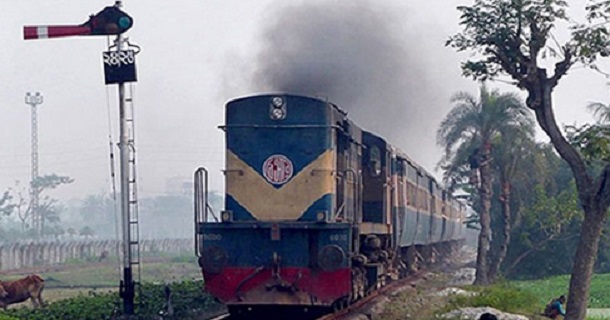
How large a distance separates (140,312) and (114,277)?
23.6 meters

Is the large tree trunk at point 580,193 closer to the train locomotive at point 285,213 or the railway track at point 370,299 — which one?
the train locomotive at point 285,213

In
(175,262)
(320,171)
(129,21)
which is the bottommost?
(175,262)

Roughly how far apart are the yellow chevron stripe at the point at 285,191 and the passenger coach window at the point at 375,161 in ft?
10.5

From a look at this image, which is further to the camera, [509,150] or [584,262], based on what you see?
[509,150]

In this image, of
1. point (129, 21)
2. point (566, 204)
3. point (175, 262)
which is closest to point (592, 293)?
point (566, 204)

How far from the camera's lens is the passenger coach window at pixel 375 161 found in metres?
20.3

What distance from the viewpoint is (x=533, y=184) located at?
38.7 metres

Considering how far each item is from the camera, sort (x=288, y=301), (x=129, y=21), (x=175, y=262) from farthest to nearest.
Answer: (x=175, y=262)
(x=129, y=21)
(x=288, y=301)

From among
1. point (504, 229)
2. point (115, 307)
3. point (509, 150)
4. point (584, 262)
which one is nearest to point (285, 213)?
point (115, 307)

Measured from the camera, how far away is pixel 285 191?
17.2 metres

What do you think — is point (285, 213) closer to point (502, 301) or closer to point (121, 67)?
point (121, 67)

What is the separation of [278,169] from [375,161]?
3696 mm

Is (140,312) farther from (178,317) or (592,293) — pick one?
(592,293)

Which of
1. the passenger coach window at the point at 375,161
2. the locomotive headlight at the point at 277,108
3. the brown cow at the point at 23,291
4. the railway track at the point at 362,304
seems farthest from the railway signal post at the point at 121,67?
the brown cow at the point at 23,291
